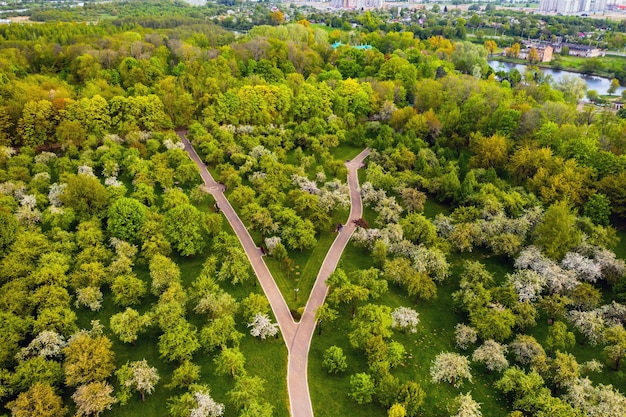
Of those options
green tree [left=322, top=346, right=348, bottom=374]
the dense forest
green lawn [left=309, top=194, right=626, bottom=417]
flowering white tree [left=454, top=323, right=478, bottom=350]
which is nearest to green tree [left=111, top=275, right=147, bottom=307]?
the dense forest

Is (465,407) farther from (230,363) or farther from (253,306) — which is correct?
(253,306)

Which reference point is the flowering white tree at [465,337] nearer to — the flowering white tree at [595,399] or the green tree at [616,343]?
the flowering white tree at [595,399]

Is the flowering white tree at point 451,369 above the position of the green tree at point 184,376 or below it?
below

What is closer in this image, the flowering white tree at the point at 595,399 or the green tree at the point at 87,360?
the flowering white tree at the point at 595,399

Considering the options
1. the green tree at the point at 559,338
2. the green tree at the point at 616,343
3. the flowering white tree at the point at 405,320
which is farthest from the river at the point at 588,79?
the flowering white tree at the point at 405,320

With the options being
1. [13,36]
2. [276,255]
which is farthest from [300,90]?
[13,36]

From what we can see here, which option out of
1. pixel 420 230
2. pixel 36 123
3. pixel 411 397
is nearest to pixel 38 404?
pixel 411 397

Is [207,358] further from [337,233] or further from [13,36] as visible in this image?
[13,36]
